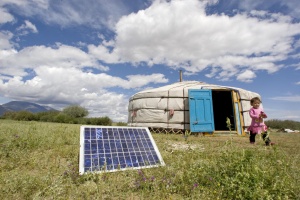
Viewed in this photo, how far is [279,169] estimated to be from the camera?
3021 mm

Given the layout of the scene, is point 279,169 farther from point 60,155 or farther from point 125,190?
point 60,155

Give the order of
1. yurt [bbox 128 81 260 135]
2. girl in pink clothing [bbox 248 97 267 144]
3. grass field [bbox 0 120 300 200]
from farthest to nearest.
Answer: yurt [bbox 128 81 260 135]
girl in pink clothing [bbox 248 97 267 144]
grass field [bbox 0 120 300 200]

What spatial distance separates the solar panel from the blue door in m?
7.18

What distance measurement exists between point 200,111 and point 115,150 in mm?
8250

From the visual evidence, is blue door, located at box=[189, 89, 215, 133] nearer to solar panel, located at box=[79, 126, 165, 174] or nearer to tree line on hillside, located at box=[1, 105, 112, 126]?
solar panel, located at box=[79, 126, 165, 174]

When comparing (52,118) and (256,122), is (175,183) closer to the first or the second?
(256,122)

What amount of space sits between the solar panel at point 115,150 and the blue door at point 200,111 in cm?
718

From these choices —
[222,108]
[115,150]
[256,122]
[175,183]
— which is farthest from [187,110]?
[175,183]

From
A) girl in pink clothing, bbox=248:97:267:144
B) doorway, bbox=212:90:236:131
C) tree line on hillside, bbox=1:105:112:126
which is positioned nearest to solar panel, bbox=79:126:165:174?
girl in pink clothing, bbox=248:97:267:144

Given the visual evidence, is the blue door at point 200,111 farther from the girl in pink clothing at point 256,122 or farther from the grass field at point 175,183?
the grass field at point 175,183

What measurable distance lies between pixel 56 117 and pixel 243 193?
24.8 meters

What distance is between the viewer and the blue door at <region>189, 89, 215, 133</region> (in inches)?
428

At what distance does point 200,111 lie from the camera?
36.3 feet

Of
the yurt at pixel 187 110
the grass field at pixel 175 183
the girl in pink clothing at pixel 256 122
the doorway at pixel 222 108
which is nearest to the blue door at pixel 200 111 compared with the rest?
the yurt at pixel 187 110
